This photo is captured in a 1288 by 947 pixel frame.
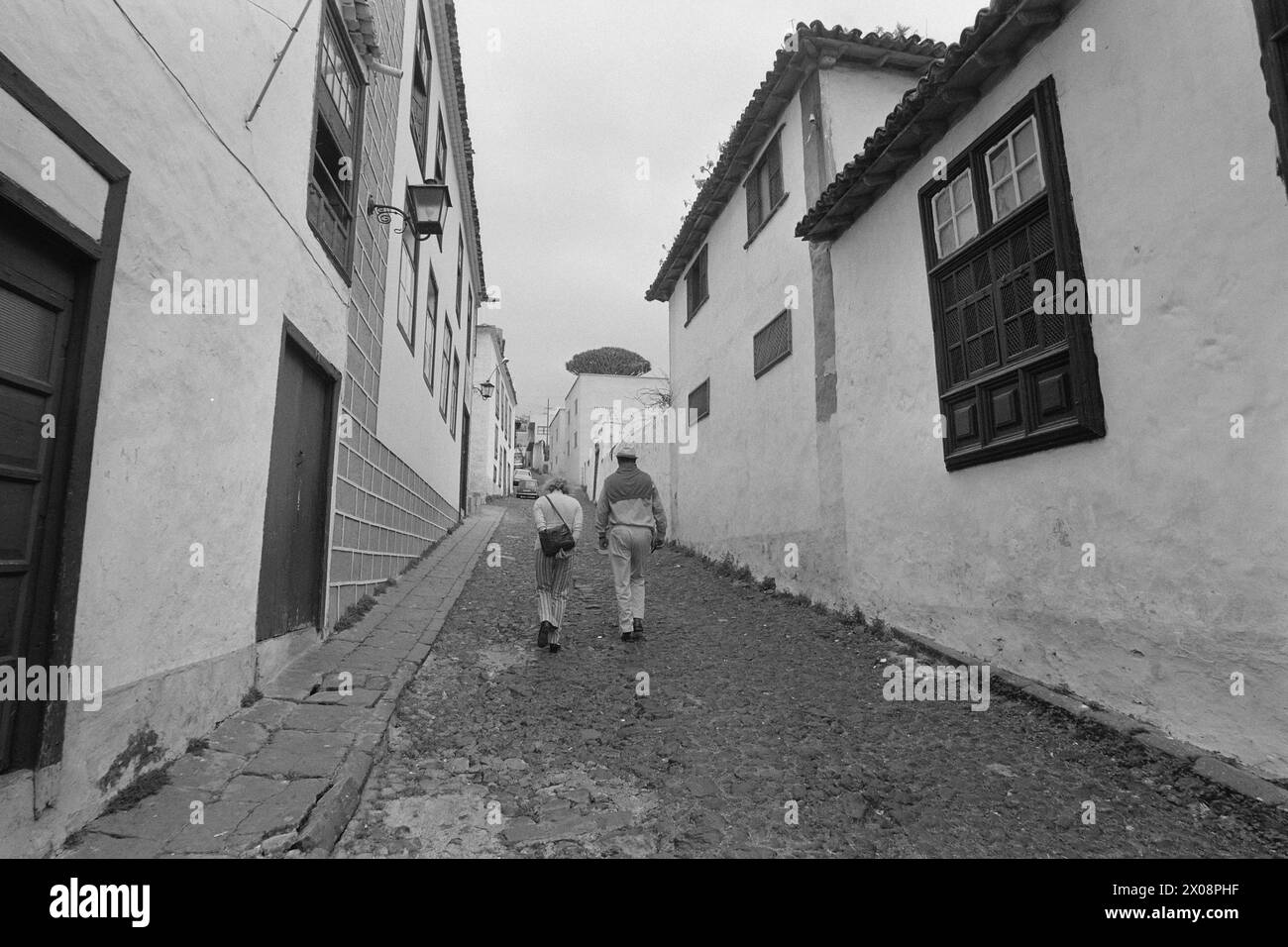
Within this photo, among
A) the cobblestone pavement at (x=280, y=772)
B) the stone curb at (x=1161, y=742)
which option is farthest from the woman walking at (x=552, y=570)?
the stone curb at (x=1161, y=742)

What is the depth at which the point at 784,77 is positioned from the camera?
7.88 meters

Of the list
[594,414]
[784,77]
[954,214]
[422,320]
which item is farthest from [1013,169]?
[594,414]

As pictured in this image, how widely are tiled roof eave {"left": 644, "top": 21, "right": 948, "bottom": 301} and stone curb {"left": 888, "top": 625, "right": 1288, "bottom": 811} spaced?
651cm

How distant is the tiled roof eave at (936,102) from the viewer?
429 centimetres

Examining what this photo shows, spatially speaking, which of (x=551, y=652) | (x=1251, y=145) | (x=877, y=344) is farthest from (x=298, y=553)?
(x=1251, y=145)

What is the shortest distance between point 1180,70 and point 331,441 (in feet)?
19.5

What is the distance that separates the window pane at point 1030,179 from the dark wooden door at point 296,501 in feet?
16.5

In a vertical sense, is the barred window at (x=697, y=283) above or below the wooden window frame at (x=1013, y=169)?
above

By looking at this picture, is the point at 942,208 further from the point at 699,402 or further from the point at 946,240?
the point at 699,402

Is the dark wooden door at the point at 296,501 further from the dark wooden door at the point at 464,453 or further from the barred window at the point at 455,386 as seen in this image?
the dark wooden door at the point at 464,453

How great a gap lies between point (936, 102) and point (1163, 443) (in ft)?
10.1

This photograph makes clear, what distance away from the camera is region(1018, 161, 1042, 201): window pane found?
174 inches
